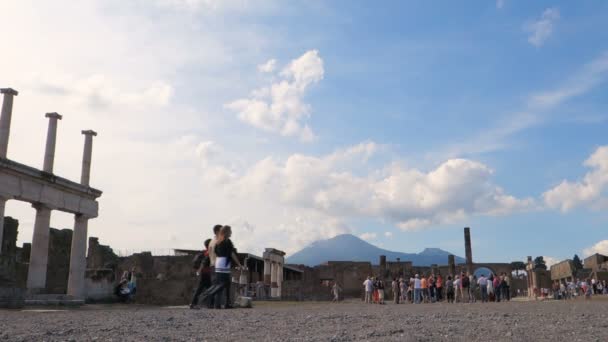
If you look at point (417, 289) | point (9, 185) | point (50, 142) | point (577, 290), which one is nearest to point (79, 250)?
point (50, 142)

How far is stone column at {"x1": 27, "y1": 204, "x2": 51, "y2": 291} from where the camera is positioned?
62.2 feet

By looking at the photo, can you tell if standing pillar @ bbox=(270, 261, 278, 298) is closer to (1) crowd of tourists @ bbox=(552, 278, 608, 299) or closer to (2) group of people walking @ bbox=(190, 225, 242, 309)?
(1) crowd of tourists @ bbox=(552, 278, 608, 299)

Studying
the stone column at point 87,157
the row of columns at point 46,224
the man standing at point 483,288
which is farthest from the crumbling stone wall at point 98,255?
the man standing at point 483,288

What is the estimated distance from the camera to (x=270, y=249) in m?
42.8

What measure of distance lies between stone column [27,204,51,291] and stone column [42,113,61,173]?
1.52m

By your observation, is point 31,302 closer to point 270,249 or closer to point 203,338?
point 203,338

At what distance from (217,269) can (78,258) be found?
11636 millimetres

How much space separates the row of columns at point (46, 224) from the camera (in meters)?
18.2

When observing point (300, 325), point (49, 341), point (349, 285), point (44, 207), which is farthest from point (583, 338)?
point (349, 285)

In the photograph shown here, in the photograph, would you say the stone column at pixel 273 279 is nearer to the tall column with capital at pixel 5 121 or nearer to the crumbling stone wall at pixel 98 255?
the crumbling stone wall at pixel 98 255

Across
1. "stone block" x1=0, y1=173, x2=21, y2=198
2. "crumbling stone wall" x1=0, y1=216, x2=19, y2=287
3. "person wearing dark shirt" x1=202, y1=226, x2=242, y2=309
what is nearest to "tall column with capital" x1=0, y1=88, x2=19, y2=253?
"stone block" x1=0, y1=173, x2=21, y2=198

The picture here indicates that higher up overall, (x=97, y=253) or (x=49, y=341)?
(x=97, y=253)

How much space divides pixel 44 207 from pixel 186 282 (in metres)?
7.25

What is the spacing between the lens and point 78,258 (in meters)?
21.0
